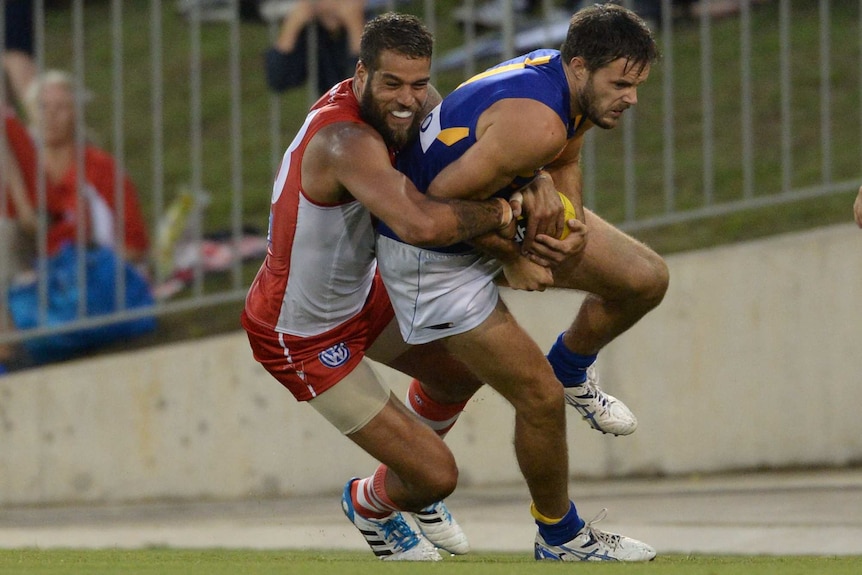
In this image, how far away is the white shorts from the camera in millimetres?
5617

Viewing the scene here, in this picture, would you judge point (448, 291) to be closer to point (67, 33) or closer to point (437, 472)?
point (437, 472)

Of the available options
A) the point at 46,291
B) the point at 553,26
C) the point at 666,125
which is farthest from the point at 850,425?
the point at 46,291

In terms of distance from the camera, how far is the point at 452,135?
550 centimetres

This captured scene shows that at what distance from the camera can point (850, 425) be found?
8.73 metres

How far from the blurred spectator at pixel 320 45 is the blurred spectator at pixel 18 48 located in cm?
153

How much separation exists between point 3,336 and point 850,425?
5.11 metres

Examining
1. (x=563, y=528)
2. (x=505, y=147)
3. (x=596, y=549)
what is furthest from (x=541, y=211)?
(x=596, y=549)

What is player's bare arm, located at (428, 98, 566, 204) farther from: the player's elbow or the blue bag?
the blue bag

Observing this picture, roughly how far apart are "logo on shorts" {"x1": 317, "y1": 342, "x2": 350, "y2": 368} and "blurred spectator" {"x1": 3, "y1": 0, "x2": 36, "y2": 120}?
386 centimetres

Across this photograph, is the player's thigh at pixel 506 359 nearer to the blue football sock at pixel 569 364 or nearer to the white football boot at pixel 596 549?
the blue football sock at pixel 569 364

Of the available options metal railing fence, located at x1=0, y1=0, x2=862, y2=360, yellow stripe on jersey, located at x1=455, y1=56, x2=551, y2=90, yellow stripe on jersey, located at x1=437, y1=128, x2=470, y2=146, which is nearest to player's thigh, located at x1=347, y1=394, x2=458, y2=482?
yellow stripe on jersey, located at x1=437, y1=128, x2=470, y2=146

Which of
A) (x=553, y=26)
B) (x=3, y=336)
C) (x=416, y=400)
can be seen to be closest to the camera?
(x=416, y=400)

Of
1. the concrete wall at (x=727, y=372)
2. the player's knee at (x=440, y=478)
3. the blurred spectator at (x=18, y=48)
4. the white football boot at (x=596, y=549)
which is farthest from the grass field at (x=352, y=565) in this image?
the blurred spectator at (x=18, y=48)

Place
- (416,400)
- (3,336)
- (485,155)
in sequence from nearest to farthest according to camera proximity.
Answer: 1. (485,155)
2. (416,400)
3. (3,336)
